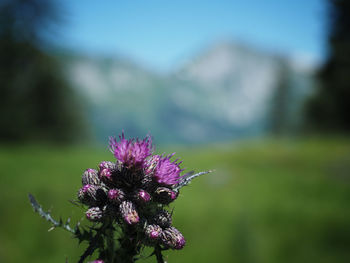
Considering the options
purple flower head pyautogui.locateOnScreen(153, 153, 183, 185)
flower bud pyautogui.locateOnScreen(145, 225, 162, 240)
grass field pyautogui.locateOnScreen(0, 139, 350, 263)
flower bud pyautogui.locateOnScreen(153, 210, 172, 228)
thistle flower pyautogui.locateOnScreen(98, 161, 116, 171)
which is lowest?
flower bud pyautogui.locateOnScreen(145, 225, 162, 240)

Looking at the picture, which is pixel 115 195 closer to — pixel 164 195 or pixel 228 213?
pixel 164 195

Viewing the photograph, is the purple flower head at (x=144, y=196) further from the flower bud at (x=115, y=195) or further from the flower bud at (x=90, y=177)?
the flower bud at (x=90, y=177)

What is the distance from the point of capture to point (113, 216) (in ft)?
6.01

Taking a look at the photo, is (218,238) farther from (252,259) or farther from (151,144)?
(151,144)

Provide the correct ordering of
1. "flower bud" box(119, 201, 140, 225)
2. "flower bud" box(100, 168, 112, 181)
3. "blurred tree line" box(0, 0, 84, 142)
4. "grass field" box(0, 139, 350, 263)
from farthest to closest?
"blurred tree line" box(0, 0, 84, 142) → "grass field" box(0, 139, 350, 263) → "flower bud" box(100, 168, 112, 181) → "flower bud" box(119, 201, 140, 225)

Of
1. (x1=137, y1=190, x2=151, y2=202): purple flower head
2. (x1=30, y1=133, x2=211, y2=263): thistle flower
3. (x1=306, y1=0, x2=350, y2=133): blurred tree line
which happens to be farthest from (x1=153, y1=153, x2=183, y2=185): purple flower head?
(x1=306, y1=0, x2=350, y2=133): blurred tree line

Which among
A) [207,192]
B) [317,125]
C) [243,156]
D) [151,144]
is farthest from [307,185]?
[317,125]

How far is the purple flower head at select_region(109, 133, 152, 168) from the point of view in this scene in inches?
75.7

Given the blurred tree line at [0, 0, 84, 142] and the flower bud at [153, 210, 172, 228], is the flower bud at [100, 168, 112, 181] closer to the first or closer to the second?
the flower bud at [153, 210, 172, 228]

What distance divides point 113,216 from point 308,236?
11421mm

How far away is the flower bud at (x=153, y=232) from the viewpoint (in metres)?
1.74

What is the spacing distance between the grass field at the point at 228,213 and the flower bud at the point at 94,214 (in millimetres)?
5794

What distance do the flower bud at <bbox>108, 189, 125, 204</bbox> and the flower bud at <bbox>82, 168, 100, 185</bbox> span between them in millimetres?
176

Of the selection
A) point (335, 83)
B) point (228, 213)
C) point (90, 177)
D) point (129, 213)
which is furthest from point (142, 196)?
point (335, 83)
